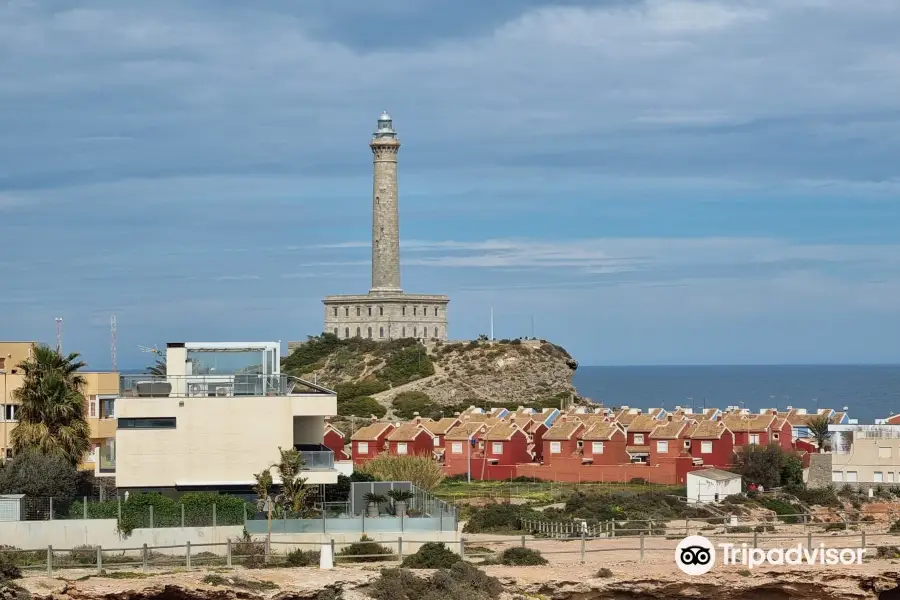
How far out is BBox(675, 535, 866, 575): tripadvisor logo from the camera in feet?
113

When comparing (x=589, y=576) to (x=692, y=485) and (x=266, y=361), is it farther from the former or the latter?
(x=692, y=485)

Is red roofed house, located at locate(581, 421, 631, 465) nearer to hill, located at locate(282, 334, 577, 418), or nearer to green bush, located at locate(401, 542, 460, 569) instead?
hill, located at locate(282, 334, 577, 418)

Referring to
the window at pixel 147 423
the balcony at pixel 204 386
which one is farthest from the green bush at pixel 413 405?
the window at pixel 147 423

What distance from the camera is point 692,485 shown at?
2302 inches

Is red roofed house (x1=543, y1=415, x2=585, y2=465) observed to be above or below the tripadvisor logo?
above

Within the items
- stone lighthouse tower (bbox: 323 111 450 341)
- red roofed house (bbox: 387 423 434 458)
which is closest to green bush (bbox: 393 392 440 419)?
stone lighthouse tower (bbox: 323 111 450 341)

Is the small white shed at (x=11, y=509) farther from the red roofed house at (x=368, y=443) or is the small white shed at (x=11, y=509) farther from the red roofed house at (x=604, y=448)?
the red roofed house at (x=604, y=448)

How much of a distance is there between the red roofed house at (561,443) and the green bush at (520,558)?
109 feet

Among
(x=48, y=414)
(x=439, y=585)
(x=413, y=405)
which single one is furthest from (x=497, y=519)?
(x=413, y=405)

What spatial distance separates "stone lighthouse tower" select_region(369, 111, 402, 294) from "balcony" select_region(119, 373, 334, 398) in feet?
268

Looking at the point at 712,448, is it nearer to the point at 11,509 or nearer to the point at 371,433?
the point at 371,433

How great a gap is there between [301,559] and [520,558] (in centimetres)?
529

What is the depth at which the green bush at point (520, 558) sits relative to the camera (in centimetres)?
3434

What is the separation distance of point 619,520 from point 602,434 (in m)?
20.9
